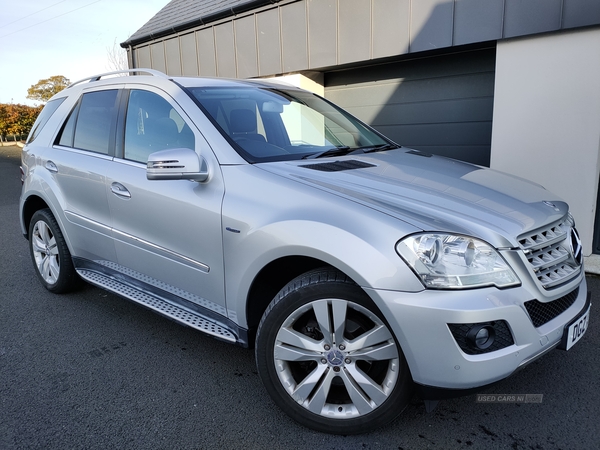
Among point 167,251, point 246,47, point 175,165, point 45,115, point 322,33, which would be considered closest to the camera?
point 175,165

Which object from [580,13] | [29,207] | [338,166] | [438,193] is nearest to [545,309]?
[438,193]

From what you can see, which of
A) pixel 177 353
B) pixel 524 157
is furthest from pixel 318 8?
pixel 177 353

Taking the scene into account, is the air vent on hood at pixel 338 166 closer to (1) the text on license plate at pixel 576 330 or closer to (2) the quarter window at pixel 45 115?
(1) the text on license plate at pixel 576 330

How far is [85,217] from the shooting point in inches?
140

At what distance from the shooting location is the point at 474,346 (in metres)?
1.93

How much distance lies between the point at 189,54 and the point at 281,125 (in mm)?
7082

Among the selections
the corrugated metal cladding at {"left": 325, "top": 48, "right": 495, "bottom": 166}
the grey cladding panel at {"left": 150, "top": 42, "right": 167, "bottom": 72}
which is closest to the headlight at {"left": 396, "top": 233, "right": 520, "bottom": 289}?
the corrugated metal cladding at {"left": 325, "top": 48, "right": 495, "bottom": 166}

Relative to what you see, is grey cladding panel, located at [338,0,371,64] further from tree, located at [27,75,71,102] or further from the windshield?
tree, located at [27,75,71,102]

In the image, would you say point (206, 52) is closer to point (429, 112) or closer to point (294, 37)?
point (294, 37)

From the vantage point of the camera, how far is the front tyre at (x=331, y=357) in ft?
6.99

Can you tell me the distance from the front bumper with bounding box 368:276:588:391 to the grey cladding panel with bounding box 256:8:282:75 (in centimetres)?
651

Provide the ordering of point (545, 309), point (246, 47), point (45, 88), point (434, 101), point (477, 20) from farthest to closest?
point (45, 88) < point (246, 47) < point (434, 101) < point (477, 20) < point (545, 309)

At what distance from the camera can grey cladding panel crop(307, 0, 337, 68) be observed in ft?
22.6

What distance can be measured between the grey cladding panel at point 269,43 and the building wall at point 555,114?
3.70 meters
